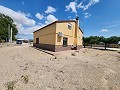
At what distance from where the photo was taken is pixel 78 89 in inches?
158

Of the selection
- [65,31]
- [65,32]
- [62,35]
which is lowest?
[62,35]

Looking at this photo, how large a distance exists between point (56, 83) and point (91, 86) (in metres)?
1.60

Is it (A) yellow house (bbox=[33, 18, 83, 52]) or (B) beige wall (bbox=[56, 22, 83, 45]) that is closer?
(A) yellow house (bbox=[33, 18, 83, 52])

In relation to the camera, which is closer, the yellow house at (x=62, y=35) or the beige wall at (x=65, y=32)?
the yellow house at (x=62, y=35)

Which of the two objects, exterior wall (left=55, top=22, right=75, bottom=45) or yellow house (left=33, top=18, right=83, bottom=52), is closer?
yellow house (left=33, top=18, right=83, bottom=52)

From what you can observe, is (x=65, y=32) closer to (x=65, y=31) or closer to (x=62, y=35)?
(x=65, y=31)

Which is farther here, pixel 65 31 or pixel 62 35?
pixel 65 31

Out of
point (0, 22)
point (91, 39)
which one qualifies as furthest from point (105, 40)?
point (0, 22)

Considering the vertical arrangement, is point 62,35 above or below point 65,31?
below

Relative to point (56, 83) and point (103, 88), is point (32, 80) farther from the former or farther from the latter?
point (103, 88)

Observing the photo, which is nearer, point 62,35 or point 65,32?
point 62,35

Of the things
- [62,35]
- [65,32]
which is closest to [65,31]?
[65,32]

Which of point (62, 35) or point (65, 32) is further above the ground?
point (65, 32)

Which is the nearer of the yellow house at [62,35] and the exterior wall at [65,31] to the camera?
the yellow house at [62,35]
